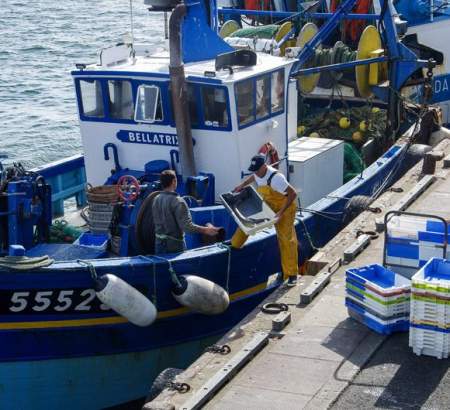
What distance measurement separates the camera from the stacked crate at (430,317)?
7844mm

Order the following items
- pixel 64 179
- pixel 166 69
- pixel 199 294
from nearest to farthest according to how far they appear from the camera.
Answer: pixel 199 294, pixel 166 69, pixel 64 179

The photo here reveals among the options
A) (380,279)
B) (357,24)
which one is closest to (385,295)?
(380,279)

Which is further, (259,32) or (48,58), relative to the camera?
(48,58)

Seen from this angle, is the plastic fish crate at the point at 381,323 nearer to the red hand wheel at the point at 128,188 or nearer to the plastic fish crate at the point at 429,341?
the plastic fish crate at the point at 429,341

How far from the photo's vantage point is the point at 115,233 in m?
9.89

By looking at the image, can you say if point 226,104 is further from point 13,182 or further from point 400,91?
point 400,91

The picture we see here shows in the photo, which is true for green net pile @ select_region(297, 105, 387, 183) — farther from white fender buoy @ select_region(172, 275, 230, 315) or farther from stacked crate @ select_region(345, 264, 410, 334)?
stacked crate @ select_region(345, 264, 410, 334)

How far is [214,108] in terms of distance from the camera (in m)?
10.6

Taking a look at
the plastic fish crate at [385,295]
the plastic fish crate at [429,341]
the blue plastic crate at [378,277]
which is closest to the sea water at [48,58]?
the blue plastic crate at [378,277]

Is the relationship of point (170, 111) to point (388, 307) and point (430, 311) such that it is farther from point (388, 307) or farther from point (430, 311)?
point (430, 311)

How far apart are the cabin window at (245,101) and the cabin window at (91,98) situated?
157cm

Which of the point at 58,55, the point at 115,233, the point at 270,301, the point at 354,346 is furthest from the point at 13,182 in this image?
the point at 58,55

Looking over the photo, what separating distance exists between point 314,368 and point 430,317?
1007 millimetres

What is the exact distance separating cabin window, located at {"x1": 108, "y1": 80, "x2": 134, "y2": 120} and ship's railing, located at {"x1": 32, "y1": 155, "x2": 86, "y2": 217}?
1.51 m
